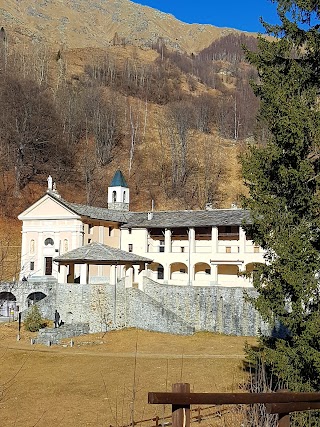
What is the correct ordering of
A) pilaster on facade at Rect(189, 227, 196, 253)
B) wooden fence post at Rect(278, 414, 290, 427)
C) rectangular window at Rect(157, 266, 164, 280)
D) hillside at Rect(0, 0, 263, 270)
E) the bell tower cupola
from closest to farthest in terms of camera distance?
wooden fence post at Rect(278, 414, 290, 427) < pilaster on facade at Rect(189, 227, 196, 253) < rectangular window at Rect(157, 266, 164, 280) < the bell tower cupola < hillside at Rect(0, 0, 263, 270)

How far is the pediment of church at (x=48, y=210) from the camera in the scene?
44344mm

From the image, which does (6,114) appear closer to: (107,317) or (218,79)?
(107,317)

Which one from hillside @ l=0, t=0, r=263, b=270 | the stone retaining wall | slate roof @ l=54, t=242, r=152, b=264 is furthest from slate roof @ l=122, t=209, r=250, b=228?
hillside @ l=0, t=0, r=263, b=270

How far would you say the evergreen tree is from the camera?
1421 centimetres

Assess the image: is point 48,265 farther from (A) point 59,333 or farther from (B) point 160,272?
(A) point 59,333

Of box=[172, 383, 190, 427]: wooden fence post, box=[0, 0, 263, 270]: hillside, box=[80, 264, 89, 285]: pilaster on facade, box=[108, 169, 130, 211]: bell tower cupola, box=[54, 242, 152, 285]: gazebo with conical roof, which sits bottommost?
box=[172, 383, 190, 427]: wooden fence post

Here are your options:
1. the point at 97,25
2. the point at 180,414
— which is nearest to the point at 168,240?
the point at 180,414

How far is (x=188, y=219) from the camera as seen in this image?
44.2 m

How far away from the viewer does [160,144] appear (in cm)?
7712

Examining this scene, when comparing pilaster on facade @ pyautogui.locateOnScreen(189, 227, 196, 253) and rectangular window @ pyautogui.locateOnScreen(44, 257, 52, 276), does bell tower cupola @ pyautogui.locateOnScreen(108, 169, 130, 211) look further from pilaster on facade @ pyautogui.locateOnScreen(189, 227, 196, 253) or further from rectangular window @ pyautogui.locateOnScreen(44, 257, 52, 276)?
pilaster on facade @ pyautogui.locateOnScreen(189, 227, 196, 253)

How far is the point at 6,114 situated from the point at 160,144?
21.7 metres

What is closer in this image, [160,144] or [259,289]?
[259,289]

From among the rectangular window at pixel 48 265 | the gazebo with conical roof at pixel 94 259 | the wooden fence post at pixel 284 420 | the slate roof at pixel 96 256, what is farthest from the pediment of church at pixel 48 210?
the wooden fence post at pixel 284 420

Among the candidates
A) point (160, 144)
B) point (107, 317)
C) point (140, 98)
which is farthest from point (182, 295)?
point (140, 98)
